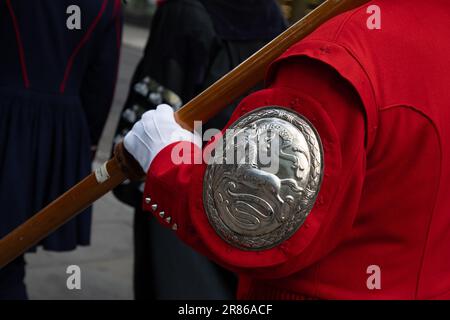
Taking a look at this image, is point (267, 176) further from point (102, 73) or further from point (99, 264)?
point (99, 264)

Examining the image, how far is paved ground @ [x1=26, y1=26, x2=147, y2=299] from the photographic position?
14.0 feet

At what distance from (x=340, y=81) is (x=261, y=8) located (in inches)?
82.6

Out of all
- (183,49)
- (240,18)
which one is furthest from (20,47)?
(240,18)

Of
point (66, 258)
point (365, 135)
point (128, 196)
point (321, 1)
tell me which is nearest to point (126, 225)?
point (66, 258)

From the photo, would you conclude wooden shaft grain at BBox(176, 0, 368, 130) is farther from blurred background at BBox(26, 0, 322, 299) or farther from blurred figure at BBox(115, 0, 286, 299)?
blurred background at BBox(26, 0, 322, 299)

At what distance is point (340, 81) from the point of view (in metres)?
1.58

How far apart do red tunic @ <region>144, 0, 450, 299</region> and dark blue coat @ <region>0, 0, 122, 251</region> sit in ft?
5.32

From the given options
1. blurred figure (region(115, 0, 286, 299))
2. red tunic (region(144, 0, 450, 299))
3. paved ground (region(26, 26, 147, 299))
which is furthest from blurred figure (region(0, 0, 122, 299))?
red tunic (region(144, 0, 450, 299))

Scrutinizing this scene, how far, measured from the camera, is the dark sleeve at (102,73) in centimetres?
348

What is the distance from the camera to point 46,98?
332 centimetres

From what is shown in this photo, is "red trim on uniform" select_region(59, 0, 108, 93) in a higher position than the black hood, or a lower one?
lower

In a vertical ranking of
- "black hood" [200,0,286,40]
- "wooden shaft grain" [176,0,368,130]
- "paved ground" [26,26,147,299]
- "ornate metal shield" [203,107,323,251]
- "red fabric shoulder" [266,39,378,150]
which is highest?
"black hood" [200,0,286,40]
